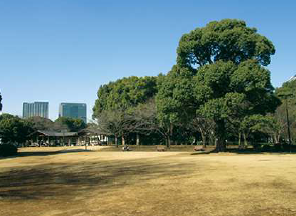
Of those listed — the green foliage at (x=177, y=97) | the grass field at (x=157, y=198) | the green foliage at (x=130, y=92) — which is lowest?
the grass field at (x=157, y=198)

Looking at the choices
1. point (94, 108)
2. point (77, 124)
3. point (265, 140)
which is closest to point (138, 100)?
point (94, 108)

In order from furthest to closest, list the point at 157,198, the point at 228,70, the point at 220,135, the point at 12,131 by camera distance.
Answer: the point at 12,131, the point at 220,135, the point at 228,70, the point at 157,198

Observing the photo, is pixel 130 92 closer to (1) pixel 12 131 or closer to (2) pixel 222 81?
(1) pixel 12 131

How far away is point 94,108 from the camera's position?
68.4 metres

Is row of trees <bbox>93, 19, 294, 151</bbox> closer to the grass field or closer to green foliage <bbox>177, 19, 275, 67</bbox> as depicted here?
green foliage <bbox>177, 19, 275, 67</bbox>

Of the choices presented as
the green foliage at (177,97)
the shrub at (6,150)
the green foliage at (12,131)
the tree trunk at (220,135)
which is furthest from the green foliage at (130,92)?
the tree trunk at (220,135)

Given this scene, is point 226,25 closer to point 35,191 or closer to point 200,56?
point 200,56

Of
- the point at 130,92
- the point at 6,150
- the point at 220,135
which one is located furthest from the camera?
the point at 130,92

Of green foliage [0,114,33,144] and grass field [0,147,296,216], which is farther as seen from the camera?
green foliage [0,114,33,144]

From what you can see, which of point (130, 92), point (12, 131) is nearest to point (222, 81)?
point (130, 92)

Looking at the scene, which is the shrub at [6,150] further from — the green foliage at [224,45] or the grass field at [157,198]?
the grass field at [157,198]

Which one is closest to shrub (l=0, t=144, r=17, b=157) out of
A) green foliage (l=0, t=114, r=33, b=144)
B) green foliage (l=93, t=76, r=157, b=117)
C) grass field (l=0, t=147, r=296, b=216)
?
green foliage (l=0, t=114, r=33, b=144)

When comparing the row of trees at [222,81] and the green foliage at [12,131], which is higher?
the row of trees at [222,81]

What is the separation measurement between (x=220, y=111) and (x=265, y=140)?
172 ft
